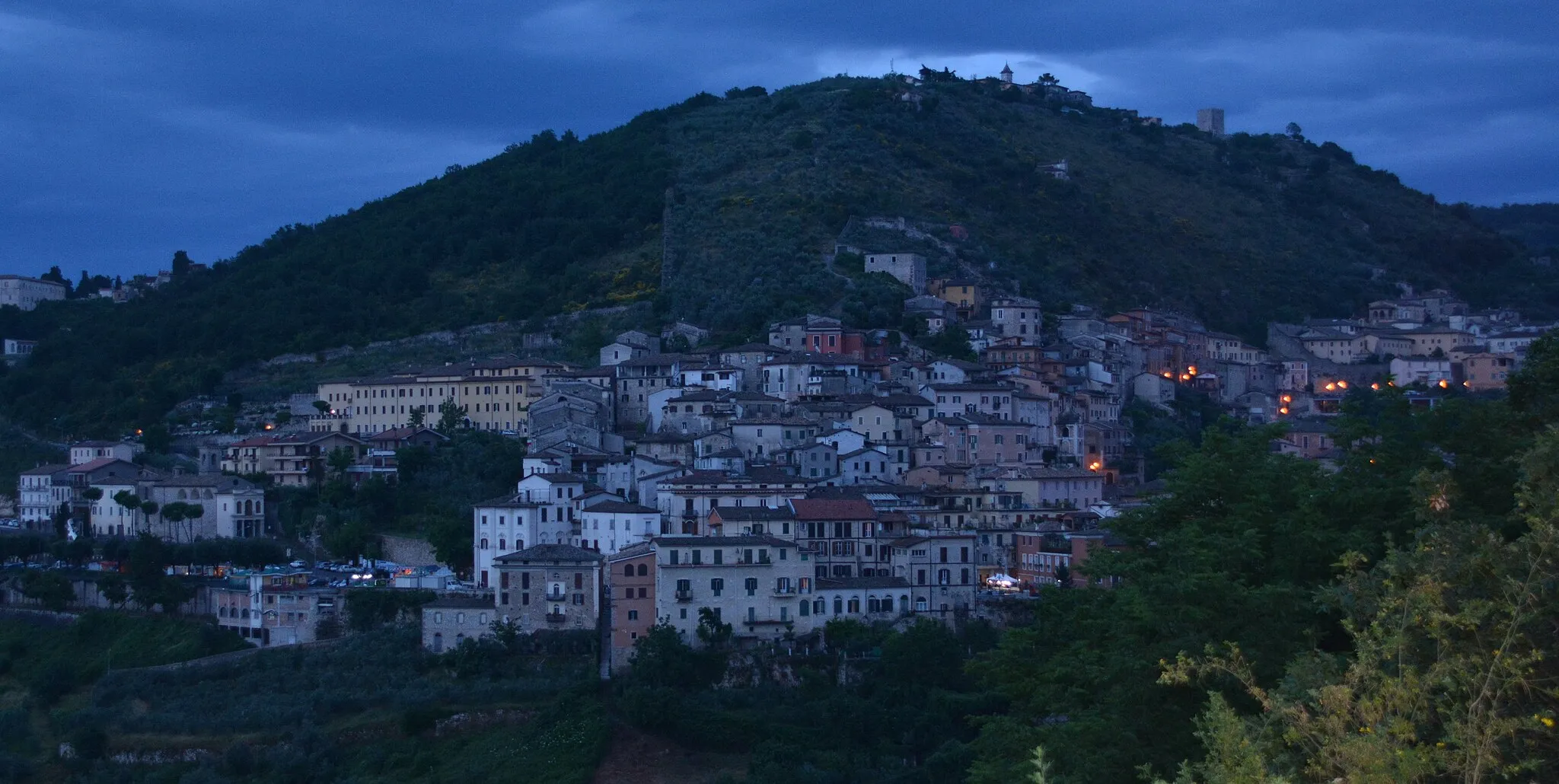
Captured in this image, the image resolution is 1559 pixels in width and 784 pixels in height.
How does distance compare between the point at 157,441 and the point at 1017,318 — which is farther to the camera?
the point at 1017,318

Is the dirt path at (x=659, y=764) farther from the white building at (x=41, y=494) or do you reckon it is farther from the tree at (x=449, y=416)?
the white building at (x=41, y=494)

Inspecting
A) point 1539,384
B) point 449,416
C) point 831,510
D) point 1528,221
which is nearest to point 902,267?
point 449,416

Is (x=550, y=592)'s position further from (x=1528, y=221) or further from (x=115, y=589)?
(x=1528, y=221)

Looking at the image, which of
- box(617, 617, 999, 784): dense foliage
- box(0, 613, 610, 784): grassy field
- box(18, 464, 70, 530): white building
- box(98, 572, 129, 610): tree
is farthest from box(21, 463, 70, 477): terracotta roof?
box(617, 617, 999, 784): dense foliage

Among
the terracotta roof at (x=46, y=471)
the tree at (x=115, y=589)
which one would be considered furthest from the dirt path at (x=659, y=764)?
the terracotta roof at (x=46, y=471)

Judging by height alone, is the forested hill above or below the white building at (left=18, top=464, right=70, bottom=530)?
above

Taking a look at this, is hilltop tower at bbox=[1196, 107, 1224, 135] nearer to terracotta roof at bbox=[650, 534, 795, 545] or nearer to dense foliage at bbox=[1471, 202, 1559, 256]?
dense foliage at bbox=[1471, 202, 1559, 256]

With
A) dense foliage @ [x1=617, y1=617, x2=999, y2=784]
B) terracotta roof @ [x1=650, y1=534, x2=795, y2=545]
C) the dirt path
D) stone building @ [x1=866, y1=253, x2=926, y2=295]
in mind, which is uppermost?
stone building @ [x1=866, y1=253, x2=926, y2=295]
